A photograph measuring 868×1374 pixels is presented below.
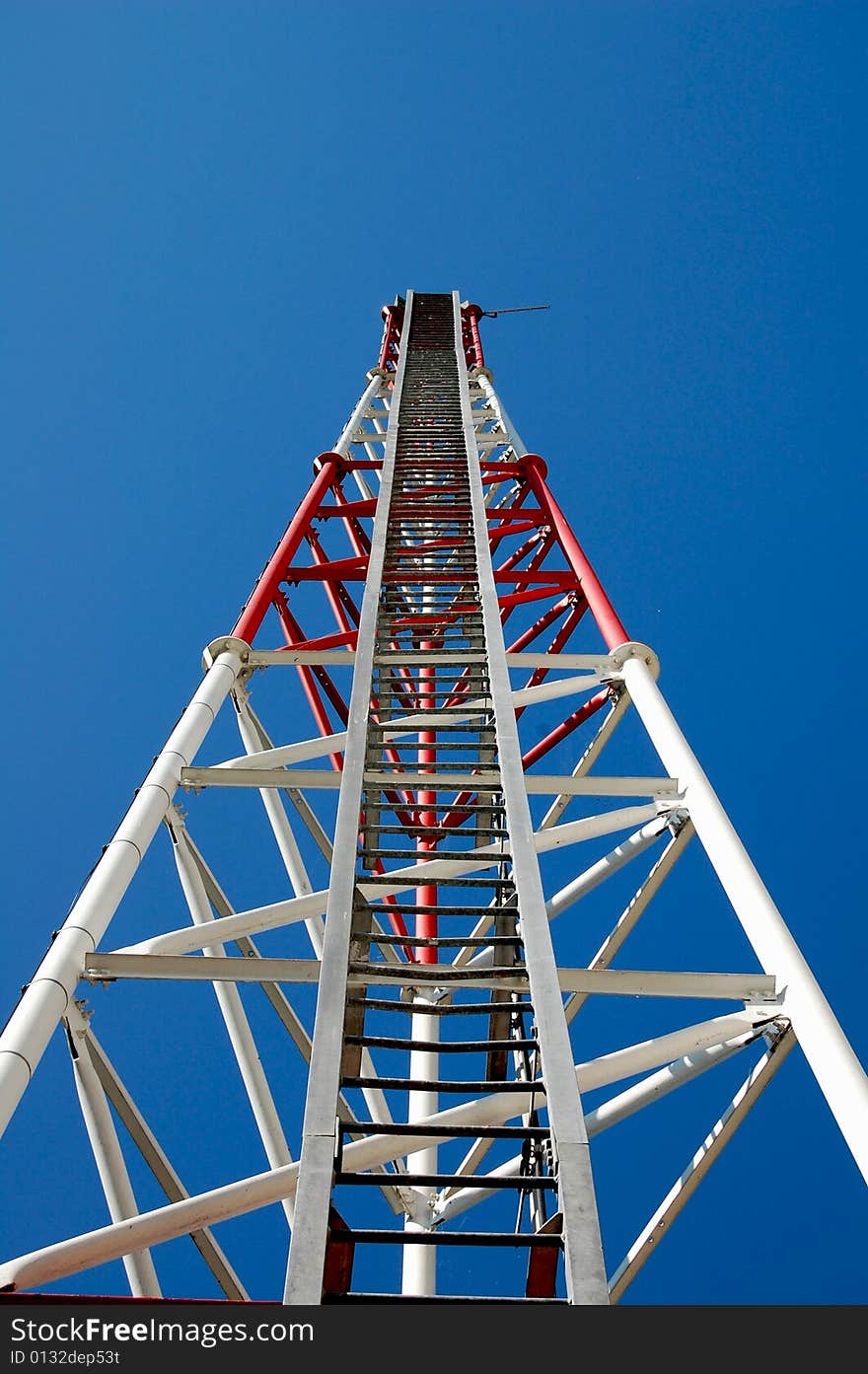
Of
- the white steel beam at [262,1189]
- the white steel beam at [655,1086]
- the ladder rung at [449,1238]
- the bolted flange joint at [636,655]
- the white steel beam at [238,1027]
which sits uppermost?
the bolted flange joint at [636,655]

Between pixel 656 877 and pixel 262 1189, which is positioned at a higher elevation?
pixel 656 877

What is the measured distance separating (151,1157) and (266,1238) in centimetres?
1520

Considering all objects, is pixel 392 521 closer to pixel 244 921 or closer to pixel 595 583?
pixel 595 583

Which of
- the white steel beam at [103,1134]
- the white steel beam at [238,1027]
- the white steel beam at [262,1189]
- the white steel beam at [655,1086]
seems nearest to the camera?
the white steel beam at [262,1189]

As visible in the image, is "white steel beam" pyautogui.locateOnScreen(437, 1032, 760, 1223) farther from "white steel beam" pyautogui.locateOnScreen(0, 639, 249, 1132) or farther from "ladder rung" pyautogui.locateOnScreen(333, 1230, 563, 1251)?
"white steel beam" pyautogui.locateOnScreen(0, 639, 249, 1132)

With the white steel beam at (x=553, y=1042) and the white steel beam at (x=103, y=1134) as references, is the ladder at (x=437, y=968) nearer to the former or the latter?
the white steel beam at (x=553, y=1042)

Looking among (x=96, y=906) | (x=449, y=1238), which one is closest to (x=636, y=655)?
(x=96, y=906)

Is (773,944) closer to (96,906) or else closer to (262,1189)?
(262,1189)

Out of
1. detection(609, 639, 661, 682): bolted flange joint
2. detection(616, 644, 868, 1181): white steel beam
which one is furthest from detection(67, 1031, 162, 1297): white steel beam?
detection(609, 639, 661, 682): bolted flange joint

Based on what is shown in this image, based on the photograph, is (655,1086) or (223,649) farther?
(223,649)

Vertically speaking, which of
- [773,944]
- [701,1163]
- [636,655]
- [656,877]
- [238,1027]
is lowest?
[701,1163]

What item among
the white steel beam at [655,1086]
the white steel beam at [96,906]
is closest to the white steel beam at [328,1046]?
the white steel beam at [96,906]
